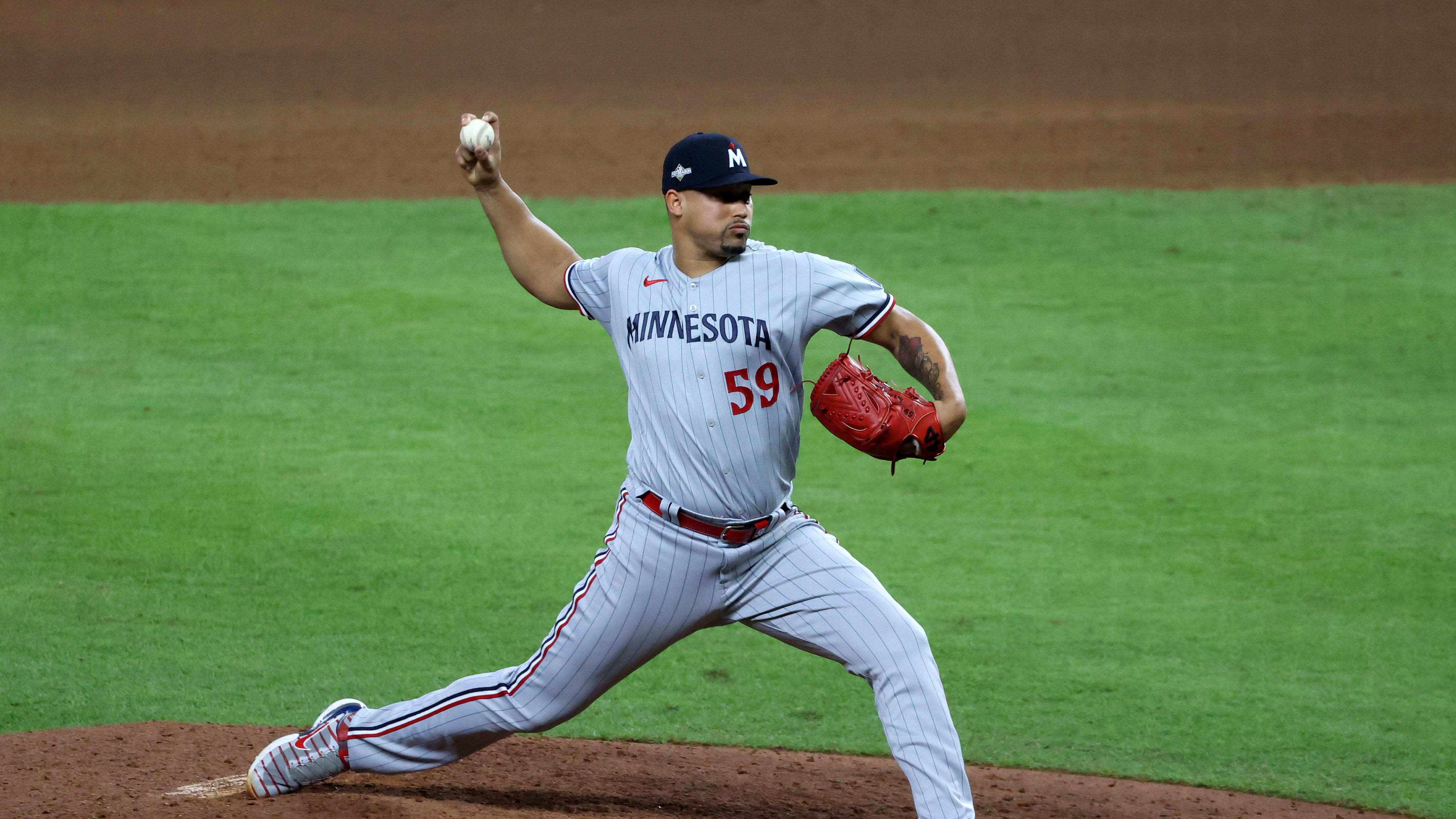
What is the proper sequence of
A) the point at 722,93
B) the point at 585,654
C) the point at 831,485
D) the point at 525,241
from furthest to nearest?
the point at 722,93
the point at 831,485
the point at 525,241
the point at 585,654

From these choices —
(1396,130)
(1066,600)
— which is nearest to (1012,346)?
(1066,600)

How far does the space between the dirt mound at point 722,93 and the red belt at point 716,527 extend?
9.30 metres

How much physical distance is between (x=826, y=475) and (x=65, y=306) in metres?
5.24

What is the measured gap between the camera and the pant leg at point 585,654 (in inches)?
132

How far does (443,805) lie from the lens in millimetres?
3615

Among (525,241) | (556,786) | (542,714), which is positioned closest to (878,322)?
(525,241)

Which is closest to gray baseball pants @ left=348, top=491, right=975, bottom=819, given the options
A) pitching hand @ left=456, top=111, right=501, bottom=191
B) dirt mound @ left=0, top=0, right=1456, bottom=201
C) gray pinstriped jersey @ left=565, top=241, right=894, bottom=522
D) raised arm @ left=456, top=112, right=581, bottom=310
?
gray pinstriped jersey @ left=565, top=241, right=894, bottom=522

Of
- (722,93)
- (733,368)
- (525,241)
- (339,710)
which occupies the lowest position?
(339,710)

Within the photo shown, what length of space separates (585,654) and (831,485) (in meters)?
3.59

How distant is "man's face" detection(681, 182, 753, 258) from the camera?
3406mm

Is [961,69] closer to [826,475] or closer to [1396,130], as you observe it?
[1396,130]

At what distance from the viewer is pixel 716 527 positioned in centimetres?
333

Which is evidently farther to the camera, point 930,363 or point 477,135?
point 477,135

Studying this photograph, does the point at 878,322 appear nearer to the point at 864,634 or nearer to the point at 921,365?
the point at 921,365
